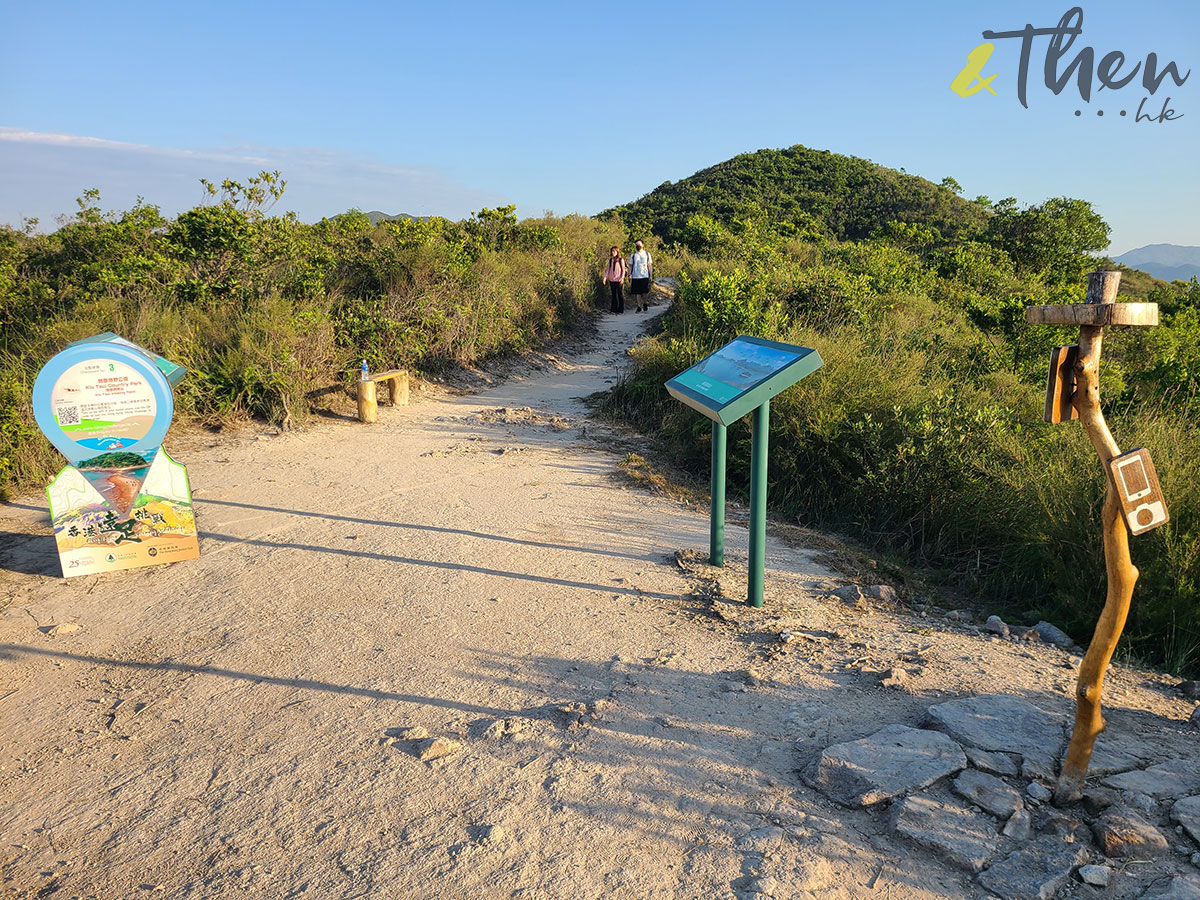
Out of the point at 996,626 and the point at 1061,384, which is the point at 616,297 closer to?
the point at 996,626

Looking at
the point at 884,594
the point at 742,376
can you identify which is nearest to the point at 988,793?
the point at 884,594

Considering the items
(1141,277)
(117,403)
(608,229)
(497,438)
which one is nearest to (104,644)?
(117,403)

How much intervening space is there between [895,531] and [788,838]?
3.64 metres

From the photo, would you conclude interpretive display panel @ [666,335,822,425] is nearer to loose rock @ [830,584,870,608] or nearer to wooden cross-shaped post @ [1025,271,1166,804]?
loose rock @ [830,584,870,608]

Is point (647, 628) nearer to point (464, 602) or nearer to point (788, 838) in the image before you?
point (464, 602)

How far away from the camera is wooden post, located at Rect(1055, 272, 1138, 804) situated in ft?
7.18

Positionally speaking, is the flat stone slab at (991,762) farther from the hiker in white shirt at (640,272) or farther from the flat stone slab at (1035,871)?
the hiker in white shirt at (640,272)

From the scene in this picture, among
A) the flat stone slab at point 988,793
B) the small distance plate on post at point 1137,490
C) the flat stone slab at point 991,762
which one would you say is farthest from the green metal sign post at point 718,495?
the small distance plate on post at point 1137,490

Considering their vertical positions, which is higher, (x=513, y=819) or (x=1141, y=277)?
(x=1141, y=277)

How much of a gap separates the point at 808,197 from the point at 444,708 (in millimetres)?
40889

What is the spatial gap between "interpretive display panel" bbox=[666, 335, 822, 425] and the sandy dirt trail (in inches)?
44.2

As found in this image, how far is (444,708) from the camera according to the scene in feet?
10.6

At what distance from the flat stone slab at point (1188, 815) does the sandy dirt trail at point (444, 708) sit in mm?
763

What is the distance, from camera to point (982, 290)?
45.6 feet
